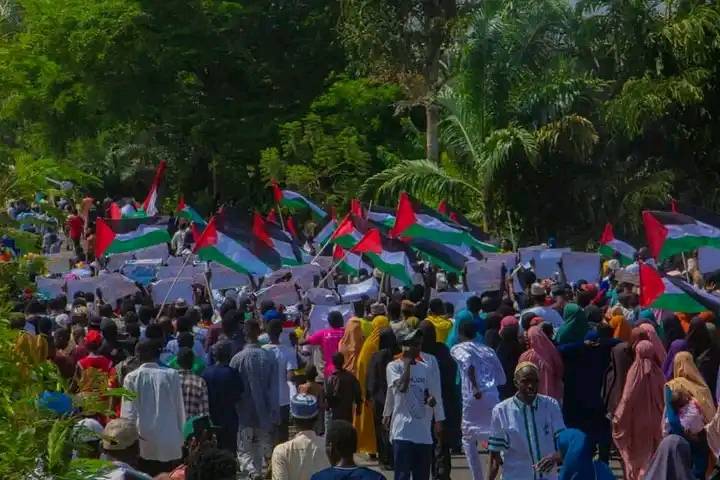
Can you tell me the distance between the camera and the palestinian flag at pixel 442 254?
774 inches

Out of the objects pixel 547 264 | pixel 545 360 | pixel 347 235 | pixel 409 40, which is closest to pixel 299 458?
pixel 545 360

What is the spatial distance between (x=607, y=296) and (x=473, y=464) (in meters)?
7.28

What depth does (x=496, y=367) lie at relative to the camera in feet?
40.1

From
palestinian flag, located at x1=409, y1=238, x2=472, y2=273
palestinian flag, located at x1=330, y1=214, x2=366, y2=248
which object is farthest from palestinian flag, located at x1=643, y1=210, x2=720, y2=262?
palestinian flag, located at x1=330, y1=214, x2=366, y2=248

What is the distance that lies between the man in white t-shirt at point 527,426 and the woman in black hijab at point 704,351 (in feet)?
9.39

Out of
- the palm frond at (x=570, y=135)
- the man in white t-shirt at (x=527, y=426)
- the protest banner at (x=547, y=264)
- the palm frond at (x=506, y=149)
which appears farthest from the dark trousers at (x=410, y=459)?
the palm frond at (x=570, y=135)

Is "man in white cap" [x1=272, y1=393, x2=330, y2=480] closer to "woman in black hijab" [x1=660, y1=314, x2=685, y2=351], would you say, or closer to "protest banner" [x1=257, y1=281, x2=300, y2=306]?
"woman in black hijab" [x1=660, y1=314, x2=685, y2=351]

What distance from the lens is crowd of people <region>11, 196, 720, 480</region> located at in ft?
30.7

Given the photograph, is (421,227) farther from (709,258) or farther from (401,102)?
(401,102)

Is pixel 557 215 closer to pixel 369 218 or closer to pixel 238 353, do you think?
pixel 369 218

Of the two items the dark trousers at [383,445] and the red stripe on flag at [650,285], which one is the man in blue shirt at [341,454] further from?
the red stripe on flag at [650,285]

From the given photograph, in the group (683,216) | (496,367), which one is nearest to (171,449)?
(496,367)

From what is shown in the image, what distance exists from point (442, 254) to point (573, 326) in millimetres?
7665

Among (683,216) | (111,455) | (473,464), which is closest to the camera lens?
(111,455)
